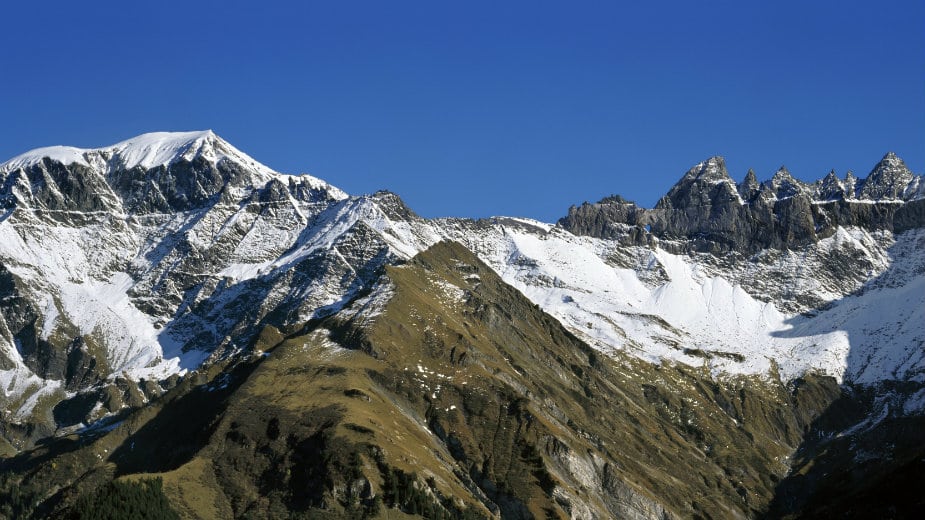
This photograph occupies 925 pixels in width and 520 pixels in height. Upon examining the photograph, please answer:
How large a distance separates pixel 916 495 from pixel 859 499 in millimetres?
12677

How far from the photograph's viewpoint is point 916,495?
503 ft

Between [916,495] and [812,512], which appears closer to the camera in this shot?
[916,495]

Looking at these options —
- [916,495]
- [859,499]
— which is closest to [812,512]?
[859,499]

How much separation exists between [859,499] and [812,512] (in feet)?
28.7

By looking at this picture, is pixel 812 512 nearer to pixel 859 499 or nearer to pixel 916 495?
pixel 859 499

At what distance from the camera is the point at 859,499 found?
542ft

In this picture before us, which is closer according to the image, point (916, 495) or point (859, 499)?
point (916, 495)

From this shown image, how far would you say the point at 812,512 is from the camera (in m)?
172
